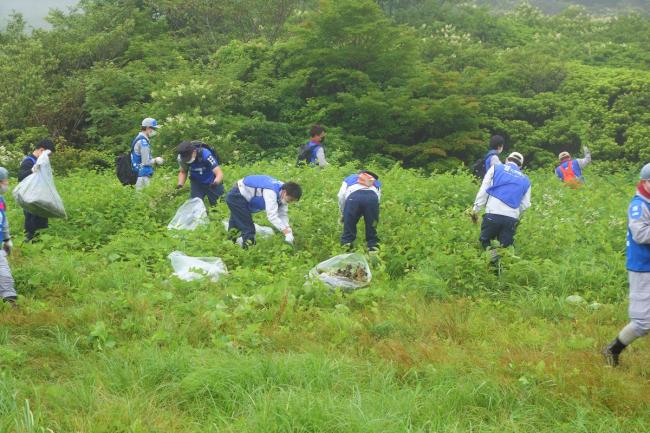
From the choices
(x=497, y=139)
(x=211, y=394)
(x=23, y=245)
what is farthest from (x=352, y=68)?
(x=211, y=394)

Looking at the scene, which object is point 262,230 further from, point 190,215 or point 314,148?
point 314,148

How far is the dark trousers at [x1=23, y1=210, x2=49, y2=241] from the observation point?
27.1 feet

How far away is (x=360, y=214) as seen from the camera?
745cm

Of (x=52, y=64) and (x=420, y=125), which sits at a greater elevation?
(x=52, y=64)

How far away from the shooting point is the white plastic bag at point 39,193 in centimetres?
762

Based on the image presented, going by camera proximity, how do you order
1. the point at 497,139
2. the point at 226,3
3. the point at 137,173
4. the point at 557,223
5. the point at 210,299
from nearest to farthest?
the point at 210,299
the point at 557,223
the point at 497,139
the point at 137,173
the point at 226,3

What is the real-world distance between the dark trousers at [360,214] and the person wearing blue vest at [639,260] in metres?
2.99

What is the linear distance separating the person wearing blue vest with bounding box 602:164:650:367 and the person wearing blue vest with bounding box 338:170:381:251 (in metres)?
3.01

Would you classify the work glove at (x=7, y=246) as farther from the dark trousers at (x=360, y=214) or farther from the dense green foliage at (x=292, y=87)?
the dense green foliage at (x=292, y=87)

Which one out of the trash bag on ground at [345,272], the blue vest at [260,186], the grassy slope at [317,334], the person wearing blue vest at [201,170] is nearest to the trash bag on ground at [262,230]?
the grassy slope at [317,334]

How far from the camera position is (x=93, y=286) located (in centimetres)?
651

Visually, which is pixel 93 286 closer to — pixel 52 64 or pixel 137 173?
pixel 137 173

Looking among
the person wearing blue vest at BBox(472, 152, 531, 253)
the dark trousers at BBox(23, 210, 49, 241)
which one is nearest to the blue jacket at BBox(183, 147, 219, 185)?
the dark trousers at BBox(23, 210, 49, 241)

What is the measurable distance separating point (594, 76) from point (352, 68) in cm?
857
